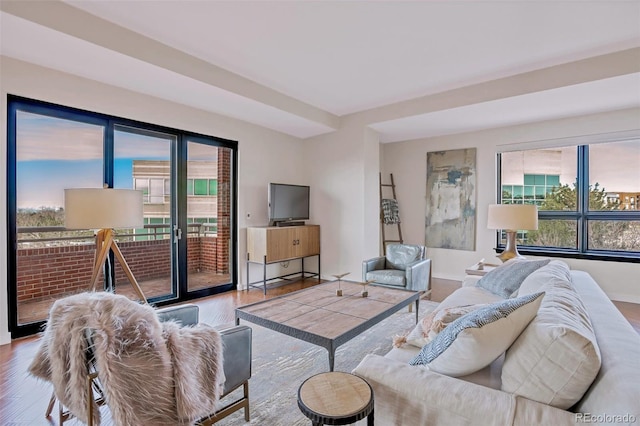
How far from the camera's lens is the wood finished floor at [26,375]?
A: 1924 mm

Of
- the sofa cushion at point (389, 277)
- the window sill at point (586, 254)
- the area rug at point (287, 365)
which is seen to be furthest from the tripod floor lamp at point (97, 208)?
the window sill at point (586, 254)

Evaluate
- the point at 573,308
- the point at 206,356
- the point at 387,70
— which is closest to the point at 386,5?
the point at 387,70

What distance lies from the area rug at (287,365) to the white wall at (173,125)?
7.68 feet

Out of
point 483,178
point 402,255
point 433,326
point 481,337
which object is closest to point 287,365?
point 433,326

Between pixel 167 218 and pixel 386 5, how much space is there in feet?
11.7

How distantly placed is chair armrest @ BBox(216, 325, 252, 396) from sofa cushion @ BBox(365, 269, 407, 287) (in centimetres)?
253

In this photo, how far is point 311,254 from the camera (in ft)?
18.5

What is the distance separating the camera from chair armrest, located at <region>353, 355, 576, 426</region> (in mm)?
1011

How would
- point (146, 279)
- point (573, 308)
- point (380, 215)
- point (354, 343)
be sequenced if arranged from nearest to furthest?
point (573, 308) → point (354, 343) → point (146, 279) → point (380, 215)

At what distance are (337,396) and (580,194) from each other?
5346 mm

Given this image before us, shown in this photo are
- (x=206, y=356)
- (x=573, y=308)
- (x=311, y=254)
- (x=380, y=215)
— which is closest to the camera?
(x=573, y=308)

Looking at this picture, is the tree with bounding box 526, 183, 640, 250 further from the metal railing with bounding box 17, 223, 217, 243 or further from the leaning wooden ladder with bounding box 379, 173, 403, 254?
the metal railing with bounding box 17, 223, 217, 243

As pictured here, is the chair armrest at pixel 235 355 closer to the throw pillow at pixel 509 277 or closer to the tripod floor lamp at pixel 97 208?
the tripod floor lamp at pixel 97 208

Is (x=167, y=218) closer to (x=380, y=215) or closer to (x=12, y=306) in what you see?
(x=12, y=306)
